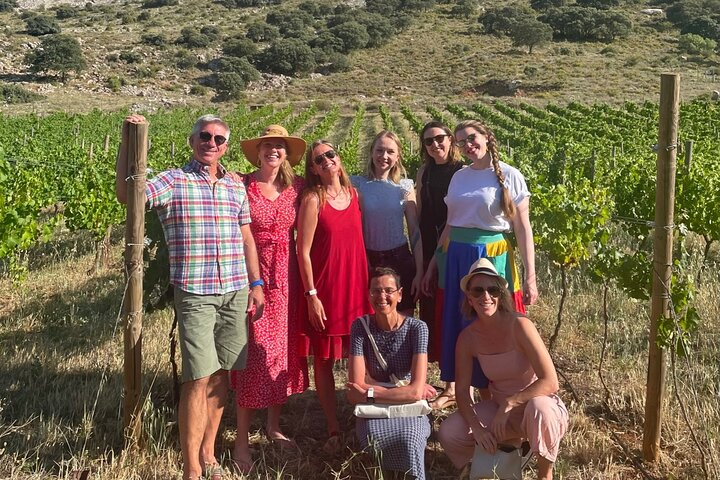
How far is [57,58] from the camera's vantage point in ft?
163

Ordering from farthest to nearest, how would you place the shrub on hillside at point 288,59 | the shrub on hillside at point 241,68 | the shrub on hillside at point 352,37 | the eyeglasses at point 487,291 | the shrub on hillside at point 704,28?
the shrub on hillside at point 352,37
the shrub on hillside at point 704,28
the shrub on hillside at point 288,59
the shrub on hillside at point 241,68
the eyeglasses at point 487,291

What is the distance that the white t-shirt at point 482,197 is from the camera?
3.35m

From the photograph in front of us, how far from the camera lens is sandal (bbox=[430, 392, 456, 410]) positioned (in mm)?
3854

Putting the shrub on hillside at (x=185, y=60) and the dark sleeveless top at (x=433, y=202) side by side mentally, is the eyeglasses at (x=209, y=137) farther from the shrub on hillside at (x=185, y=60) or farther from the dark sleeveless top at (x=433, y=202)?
the shrub on hillside at (x=185, y=60)

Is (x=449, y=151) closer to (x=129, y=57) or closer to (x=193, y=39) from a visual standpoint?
(x=129, y=57)

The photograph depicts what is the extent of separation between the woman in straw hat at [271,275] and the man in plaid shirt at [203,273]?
20 cm

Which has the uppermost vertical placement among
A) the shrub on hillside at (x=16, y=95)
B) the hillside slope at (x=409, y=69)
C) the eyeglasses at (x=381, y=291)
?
the hillside slope at (x=409, y=69)

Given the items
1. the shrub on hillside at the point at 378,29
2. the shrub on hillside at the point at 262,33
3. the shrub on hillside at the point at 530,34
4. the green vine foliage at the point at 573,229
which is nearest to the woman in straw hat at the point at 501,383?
the green vine foliage at the point at 573,229

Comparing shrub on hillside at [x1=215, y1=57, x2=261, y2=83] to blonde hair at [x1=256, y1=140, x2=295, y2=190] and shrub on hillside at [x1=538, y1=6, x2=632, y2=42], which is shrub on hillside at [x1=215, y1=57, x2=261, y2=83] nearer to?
shrub on hillside at [x1=538, y1=6, x2=632, y2=42]

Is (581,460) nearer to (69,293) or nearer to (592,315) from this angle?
(592,315)

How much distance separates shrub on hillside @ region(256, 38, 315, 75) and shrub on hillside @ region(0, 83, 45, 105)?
2147 cm

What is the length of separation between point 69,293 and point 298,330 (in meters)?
3.73

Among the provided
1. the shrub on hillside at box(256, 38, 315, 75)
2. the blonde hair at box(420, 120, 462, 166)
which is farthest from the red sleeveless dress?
the shrub on hillside at box(256, 38, 315, 75)

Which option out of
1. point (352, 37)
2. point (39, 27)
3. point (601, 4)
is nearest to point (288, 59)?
point (352, 37)
